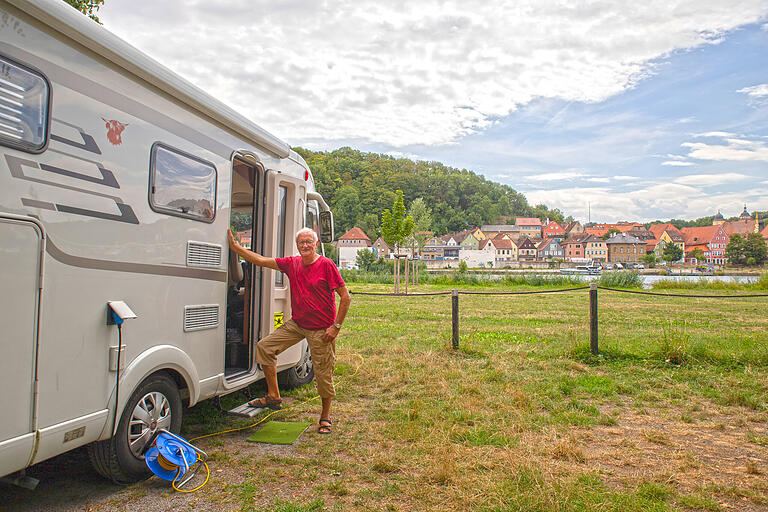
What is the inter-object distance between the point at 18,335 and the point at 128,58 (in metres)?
1.93

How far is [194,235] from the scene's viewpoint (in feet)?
13.4

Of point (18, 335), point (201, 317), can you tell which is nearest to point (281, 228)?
point (201, 317)

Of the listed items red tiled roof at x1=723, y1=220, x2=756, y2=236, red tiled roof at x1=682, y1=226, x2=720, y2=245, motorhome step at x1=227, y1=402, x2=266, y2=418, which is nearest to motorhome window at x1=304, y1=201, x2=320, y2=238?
motorhome step at x1=227, y1=402, x2=266, y2=418

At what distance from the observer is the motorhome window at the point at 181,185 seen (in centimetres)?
369

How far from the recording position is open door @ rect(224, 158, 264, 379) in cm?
530

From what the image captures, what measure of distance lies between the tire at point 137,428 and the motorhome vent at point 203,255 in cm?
95

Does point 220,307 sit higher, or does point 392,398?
point 220,307

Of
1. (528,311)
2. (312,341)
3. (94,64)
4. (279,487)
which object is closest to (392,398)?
(312,341)

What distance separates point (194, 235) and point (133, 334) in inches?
39.9

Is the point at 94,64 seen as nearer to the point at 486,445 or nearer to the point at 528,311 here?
the point at 486,445

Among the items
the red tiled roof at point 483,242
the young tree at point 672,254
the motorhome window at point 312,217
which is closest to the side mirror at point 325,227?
the motorhome window at point 312,217

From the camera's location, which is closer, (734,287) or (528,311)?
(528,311)

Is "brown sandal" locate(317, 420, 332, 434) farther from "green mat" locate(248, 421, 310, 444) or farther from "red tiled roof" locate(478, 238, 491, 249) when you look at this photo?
"red tiled roof" locate(478, 238, 491, 249)

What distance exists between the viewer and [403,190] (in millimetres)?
83938
